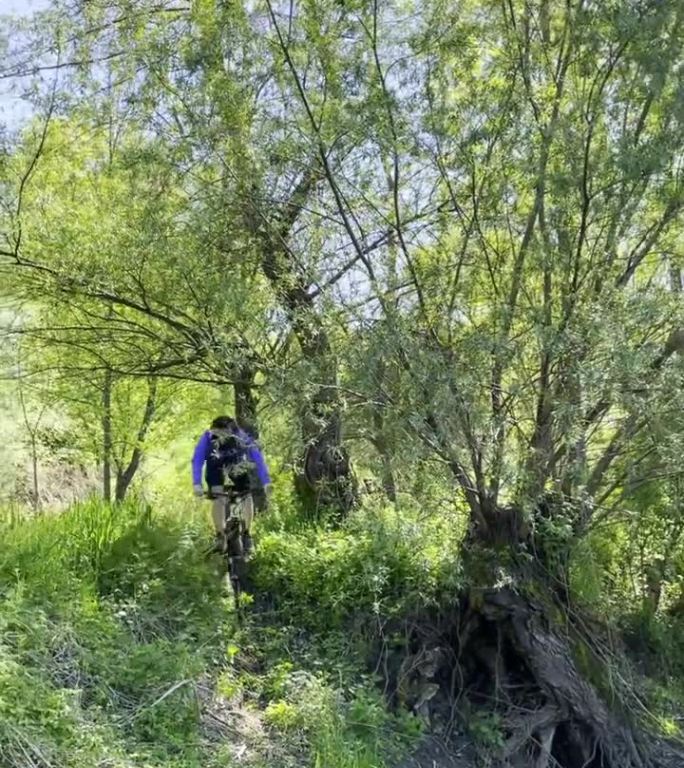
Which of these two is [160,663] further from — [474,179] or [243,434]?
[474,179]

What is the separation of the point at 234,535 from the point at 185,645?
142 centimetres

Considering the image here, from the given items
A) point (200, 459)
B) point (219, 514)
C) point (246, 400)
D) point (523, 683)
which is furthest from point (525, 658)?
point (246, 400)

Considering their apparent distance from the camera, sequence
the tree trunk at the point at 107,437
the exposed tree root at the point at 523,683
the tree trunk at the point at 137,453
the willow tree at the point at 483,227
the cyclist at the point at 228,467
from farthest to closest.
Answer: the tree trunk at the point at 137,453
the tree trunk at the point at 107,437
the cyclist at the point at 228,467
the exposed tree root at the point at 523,683
the willow tree at the point at 483,227

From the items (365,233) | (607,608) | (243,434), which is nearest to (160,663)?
(243,434)

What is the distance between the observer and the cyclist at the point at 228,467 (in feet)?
21.1

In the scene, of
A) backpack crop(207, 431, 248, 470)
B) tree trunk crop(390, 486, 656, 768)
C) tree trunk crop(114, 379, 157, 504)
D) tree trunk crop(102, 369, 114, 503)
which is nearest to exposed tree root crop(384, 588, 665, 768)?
tree trunk crop(390, 486, 656, 768)

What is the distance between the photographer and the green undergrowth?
421 centimetres

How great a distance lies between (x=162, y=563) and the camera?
6.20 m

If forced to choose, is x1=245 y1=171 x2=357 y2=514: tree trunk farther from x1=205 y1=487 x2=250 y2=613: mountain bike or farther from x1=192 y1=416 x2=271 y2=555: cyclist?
x1=205 y1=487 x2=250 y2=613: mountain bike

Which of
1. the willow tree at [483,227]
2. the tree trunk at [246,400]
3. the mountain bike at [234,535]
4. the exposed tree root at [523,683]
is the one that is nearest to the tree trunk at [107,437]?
the tree trunk at [246,400]

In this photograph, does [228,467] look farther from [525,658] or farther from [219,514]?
[525,658]

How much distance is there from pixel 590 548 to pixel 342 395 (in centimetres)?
248

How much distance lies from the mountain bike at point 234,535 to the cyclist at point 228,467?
0.02 meters

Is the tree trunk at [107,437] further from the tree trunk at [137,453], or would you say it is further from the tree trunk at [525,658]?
the tree trunk at [525,658]
